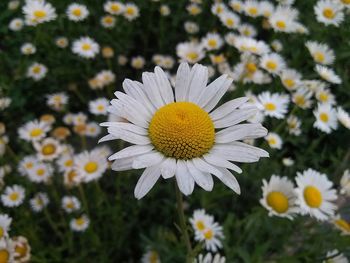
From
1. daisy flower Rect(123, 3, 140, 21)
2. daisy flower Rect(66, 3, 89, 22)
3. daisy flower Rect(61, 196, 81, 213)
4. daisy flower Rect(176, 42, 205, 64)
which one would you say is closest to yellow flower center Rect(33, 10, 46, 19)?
daisy flower Rect(66, 3, 89, 22)

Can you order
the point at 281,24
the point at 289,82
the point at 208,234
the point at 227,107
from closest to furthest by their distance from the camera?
the point at 227,107
the point at 208,234
the point at 289,82
the point at 281,24

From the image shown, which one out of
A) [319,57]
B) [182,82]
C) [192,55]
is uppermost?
[192,55]

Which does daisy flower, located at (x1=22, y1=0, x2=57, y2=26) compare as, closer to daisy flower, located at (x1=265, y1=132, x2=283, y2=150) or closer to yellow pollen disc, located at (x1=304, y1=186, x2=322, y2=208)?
daisy flower, located at (x1=265, y1=132, x2=283, y2=150)

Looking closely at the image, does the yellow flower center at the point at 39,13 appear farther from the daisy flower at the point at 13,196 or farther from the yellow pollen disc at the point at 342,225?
the yellow pollen disc at the point at 342,225

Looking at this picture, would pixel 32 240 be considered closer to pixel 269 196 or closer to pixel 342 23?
pixel 269 196

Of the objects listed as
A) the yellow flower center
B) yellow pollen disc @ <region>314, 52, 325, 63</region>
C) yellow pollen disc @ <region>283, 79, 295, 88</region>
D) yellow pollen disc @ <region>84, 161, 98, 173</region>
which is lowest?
yellow pollen disc @ <region>84, 161, 98, 173</region>

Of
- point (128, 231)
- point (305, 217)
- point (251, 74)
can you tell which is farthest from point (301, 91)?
point (128, 231)

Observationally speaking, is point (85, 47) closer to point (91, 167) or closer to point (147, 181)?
point (91, 167)

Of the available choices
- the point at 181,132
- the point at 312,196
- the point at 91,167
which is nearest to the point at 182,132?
the point at 181,132
